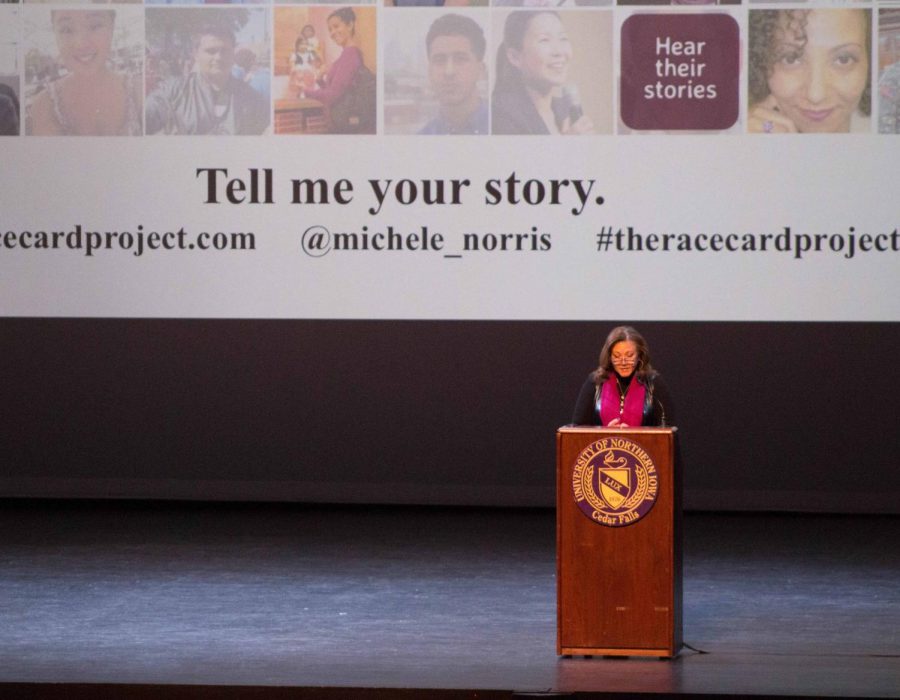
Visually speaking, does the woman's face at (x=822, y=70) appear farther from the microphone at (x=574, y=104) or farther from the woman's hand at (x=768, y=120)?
the microphone at (x=574, y=104)

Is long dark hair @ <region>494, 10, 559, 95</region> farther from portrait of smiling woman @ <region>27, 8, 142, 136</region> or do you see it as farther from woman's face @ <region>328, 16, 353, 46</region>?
portrait of smiling woman @ <region>27, 8, 142, 136</region>

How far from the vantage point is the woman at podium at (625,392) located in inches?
191

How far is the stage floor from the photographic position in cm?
436

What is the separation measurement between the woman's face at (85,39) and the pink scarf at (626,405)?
371cm

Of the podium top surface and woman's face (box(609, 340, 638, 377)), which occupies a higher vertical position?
woman's face (box(609, 340, 638, 377))

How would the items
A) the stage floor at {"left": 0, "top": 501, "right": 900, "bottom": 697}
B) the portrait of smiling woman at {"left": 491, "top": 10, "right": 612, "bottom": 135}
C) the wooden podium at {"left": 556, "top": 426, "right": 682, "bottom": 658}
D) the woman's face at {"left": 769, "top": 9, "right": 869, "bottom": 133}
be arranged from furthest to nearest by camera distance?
the portrait of smiling woman at {"left": 491, "top": 10, "right": 612, "bottom": 135}
the woman's face at {"left": 769, "top": 9, "right": 869, "bottom": 133}
the wooden podium at {"left": 556, "top": 426, "right": 682, "bottom": 658}
the stage floor at {"left": 0, "top": 501, "right": 900, "bottom": 697}

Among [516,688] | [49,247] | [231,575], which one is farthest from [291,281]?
[516,688]

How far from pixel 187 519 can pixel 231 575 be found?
4.95 ft

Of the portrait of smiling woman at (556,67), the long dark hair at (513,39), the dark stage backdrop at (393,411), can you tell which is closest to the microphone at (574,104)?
the portrait of smiling woman at (556,67)

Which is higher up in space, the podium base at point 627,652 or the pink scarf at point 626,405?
the pink scarf at point 626,405

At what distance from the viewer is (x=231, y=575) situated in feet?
20.1

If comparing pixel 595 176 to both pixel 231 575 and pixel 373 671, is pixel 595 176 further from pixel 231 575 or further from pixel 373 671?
pixel 373 671

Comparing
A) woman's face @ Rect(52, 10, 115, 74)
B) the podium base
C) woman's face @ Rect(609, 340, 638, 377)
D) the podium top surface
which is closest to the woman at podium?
woman's face @ Rect(609, 340, 638, 377)

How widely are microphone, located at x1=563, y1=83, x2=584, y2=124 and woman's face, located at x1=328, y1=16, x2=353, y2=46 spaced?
1033 mm
